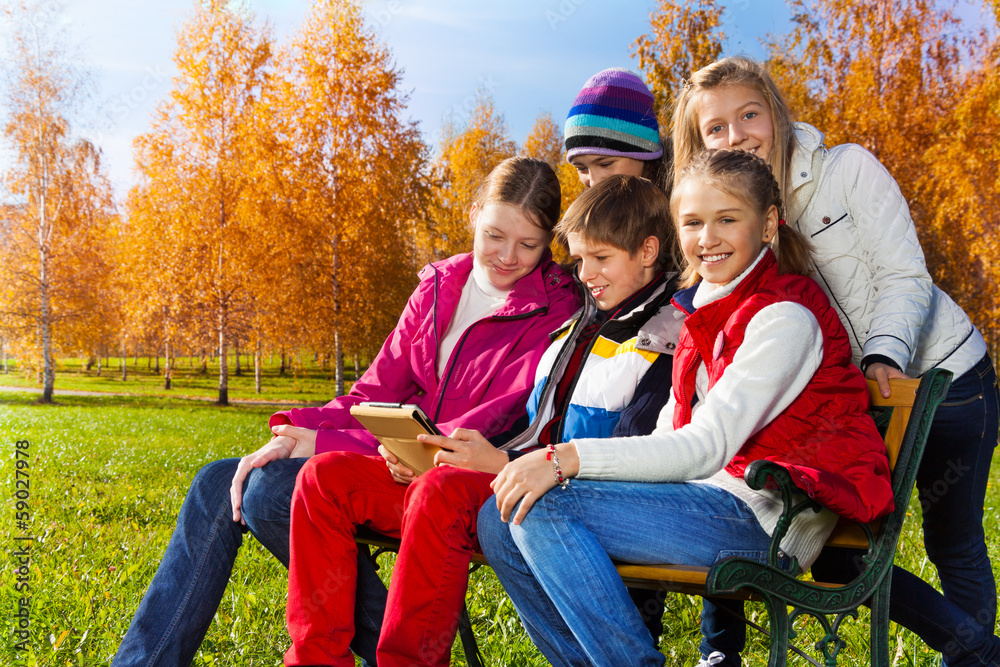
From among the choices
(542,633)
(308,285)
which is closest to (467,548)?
(542,633)

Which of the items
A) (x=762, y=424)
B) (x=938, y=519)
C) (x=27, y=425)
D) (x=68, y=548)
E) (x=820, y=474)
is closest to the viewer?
(x=820, y=474)

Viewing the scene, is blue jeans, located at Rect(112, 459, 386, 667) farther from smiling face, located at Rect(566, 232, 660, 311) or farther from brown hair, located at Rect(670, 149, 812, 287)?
brown hair, located at Rect(670, 149, 812, 287)

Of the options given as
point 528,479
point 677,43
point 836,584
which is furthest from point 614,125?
point 677,43

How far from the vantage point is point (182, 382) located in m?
26.1

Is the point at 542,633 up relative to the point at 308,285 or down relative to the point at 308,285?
down

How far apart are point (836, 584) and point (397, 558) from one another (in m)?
1.01

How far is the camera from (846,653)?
2748mm

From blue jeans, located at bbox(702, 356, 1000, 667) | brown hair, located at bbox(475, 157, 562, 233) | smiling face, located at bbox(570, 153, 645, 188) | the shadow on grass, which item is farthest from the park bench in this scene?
the shadow on grass

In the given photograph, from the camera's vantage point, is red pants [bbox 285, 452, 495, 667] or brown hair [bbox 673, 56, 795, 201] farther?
brown hair [bbox 673, 56, 795, 201]

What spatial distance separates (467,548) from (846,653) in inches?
73.4

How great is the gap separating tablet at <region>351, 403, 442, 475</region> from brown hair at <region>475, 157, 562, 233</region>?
2.90 feet

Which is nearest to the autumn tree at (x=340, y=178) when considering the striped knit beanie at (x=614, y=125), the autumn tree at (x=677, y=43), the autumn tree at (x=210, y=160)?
the autumn tree at (x=210, y=160)

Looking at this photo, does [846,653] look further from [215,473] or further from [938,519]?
[215,473]

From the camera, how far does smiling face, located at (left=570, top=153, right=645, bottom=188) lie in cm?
267
